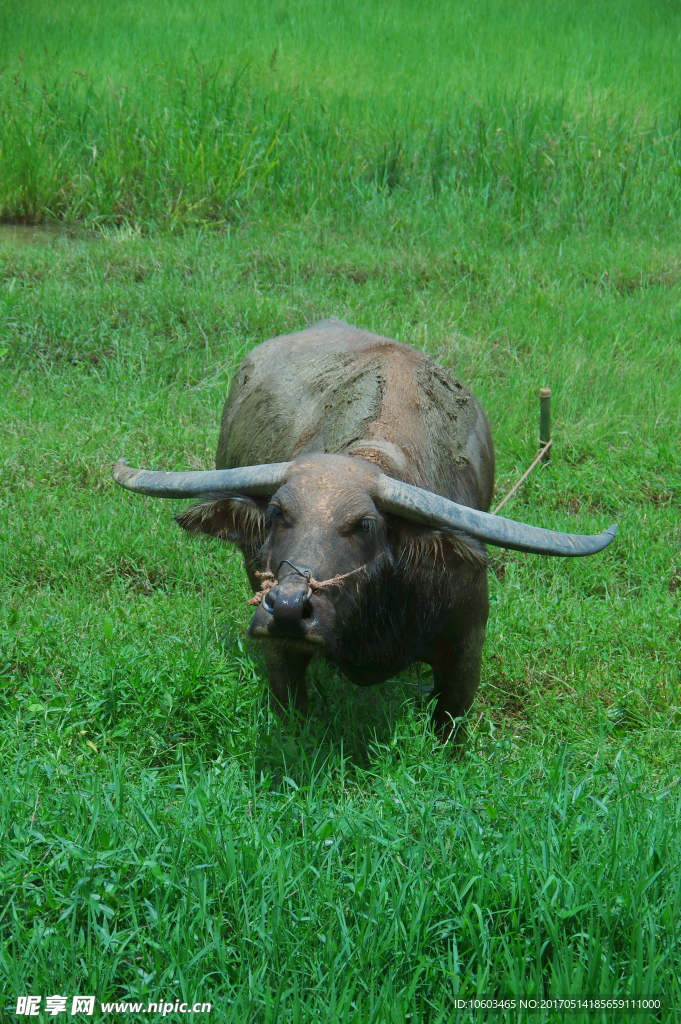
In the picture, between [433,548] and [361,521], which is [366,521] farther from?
[433,548]

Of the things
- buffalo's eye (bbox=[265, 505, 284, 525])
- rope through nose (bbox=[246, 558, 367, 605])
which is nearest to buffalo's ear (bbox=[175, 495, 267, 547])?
buffalo's eye (bbox=[265, 505, 284, 525])

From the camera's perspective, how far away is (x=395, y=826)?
96.6 inches

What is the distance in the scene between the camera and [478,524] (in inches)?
111

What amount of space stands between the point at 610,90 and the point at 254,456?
7.70 metres

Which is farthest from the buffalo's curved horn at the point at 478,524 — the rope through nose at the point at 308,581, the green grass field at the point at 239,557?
the green grass field at the point at 239,557

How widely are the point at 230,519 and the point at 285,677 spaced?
60 cm

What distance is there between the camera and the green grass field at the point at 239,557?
208 centimetres

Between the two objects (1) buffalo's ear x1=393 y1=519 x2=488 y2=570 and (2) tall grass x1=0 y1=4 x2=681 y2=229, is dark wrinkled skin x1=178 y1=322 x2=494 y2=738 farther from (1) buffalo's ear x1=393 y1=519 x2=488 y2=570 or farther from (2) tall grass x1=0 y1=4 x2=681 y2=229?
(2) tall grass x1=0 y1=4 x2=681 y2=229

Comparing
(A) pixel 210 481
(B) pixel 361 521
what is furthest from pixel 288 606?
(A) pixel 210 481

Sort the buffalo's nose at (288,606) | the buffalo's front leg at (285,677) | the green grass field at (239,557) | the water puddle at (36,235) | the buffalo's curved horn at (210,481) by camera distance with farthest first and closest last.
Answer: the water puddle at (36,235) → the buffalo's front leg at (285,677) → the buffalo's curved horn at (210,481) → the buffalo's nose at (288,606) → the green grass field at (239,557)

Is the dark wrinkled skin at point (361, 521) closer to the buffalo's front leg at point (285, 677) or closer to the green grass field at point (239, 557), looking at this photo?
the buffalo's front leg at point (285, 677)

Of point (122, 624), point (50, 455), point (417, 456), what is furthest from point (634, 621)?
point (50, 455)

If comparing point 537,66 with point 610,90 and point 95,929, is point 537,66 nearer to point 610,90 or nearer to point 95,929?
point 610,90

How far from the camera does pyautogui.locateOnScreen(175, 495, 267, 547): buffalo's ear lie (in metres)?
3.07
